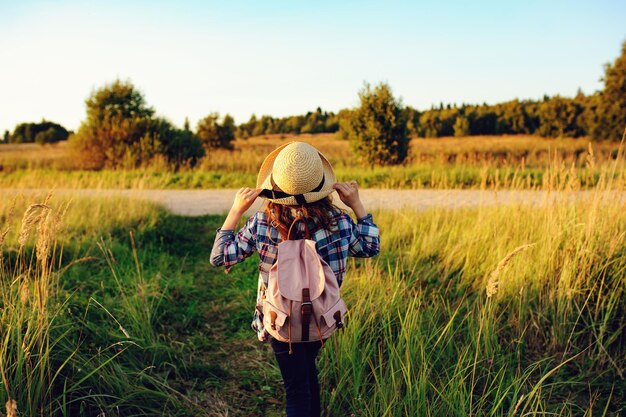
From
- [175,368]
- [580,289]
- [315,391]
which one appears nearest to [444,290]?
[580,289]

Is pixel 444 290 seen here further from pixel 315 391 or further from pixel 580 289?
pixel 315 391

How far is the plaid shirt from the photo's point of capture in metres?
2.15

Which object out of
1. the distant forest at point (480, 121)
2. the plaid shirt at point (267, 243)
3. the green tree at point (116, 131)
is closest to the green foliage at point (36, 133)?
the distant forest at point (480, 121)

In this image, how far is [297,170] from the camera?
204cm

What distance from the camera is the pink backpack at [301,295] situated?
A: 197 cm

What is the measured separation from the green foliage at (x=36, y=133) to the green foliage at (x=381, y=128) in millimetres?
45467

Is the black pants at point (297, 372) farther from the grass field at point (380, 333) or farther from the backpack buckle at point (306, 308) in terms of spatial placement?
the grass field at point (380, 333)

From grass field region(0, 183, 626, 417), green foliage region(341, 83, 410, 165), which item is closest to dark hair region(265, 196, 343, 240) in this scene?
grass field region(0, 183, 626, 417)

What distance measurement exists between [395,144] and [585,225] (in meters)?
11.9

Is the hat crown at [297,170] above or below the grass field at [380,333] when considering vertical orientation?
above

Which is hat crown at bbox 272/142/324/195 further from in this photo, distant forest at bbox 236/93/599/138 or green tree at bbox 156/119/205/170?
distant forest at bbox 236/93/599/138

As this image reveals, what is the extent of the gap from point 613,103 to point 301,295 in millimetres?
31914

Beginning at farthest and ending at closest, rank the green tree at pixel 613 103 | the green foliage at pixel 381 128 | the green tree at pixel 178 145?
the green tree at pixel 613 103
the green tree at pixel 178 145
the green foliage at pixel 381 128

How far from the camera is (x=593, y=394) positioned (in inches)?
119
